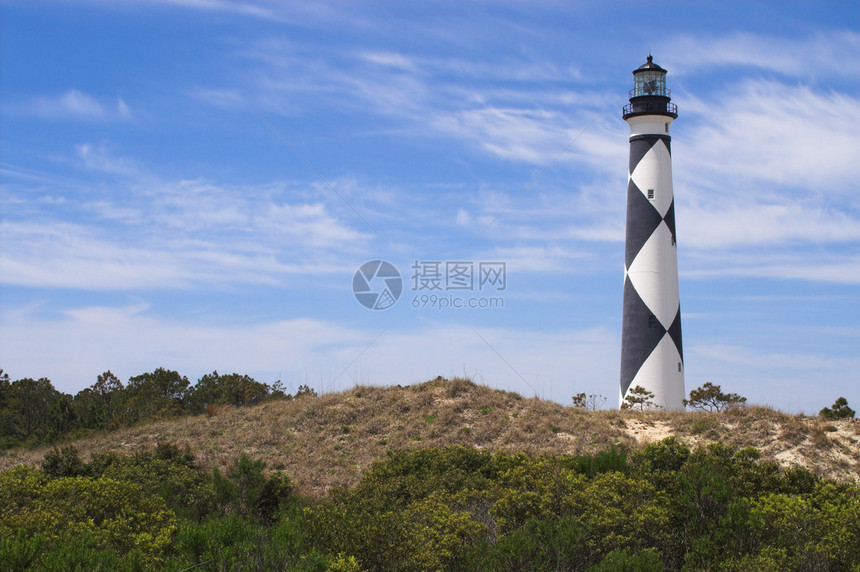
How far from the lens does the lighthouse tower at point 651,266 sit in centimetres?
2678

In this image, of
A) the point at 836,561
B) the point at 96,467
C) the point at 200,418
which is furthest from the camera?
the point at 200,418

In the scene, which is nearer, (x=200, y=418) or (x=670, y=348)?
(x=200, y=418)

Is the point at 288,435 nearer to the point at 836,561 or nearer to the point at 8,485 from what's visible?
the point at 8,485

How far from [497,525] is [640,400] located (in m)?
17.0

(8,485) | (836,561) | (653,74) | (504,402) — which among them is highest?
(653,74)

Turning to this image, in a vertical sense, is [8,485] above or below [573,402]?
below

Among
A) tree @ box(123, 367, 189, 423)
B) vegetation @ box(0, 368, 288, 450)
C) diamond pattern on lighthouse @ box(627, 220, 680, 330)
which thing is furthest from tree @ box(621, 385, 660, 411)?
tree @ box(123, 367, 189, 423)

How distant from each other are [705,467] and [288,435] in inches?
521

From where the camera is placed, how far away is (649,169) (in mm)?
27641

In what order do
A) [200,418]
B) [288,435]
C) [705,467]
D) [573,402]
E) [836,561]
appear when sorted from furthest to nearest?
[573,402] → [200,418] → [288,435] → [705,467] → [836,561]

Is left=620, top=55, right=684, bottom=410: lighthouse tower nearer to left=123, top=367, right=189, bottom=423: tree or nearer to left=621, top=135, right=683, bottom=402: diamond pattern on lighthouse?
left=621, top=135, right=683, bottom=402: diamond pattern on lighthouse

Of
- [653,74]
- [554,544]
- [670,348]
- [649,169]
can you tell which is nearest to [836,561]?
[554,544]

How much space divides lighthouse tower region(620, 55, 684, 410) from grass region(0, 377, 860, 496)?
3624mm

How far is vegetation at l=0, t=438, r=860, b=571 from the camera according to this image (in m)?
8.78
